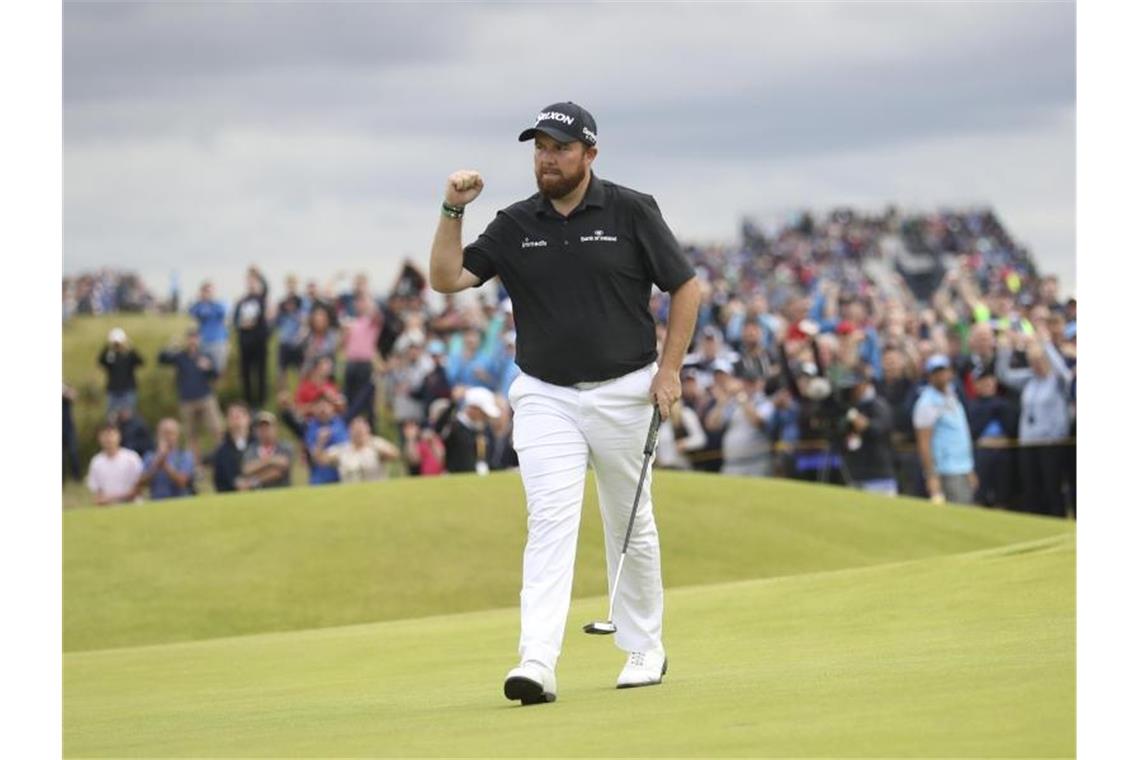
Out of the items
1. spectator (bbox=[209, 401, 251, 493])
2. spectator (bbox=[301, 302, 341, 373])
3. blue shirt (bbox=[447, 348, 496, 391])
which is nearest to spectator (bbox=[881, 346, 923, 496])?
blue shirt (bbox=[447, 348, 496, 391])

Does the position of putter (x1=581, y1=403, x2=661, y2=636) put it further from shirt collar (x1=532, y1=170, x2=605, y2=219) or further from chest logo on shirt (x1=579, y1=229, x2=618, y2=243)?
shirt collar (x1=532, y1=170, x2=605, y2=219)

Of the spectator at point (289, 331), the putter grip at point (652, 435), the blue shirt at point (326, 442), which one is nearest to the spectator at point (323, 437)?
the blue shirt at point (326, 442)

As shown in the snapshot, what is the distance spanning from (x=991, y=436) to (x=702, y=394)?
10.0 feet

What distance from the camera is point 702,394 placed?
845 inches

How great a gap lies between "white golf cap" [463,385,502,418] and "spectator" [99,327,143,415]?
506 cm

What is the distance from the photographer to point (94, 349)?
29.1 m

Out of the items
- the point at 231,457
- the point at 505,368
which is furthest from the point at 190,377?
the point at 505,368

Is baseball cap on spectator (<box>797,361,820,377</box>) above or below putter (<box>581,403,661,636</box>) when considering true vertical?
above

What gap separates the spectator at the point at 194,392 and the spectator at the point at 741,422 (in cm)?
596

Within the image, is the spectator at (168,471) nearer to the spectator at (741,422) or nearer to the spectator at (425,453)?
the spectator at (425,453)

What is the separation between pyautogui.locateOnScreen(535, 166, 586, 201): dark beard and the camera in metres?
8.01
